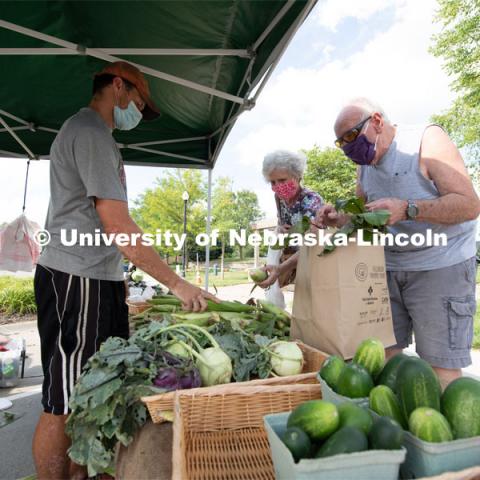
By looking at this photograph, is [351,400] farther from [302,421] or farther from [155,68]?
[155,68]

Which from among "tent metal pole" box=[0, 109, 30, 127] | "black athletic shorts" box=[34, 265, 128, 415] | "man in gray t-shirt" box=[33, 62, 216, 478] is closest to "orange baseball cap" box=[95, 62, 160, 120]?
"man in gray t-shirt" box=[33, 62, 216, 478]

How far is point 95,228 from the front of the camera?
6.11ft

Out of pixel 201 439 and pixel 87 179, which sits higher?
pixel 87 179

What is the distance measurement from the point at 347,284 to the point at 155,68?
2.70 metres

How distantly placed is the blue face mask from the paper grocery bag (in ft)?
4.48

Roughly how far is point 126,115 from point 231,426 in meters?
1.76

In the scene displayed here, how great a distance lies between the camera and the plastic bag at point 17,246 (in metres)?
5.08

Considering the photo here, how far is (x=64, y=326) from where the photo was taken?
178 centimetres

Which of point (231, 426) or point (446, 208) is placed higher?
point (446, 208)

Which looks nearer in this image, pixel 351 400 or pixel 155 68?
pixel 351 400

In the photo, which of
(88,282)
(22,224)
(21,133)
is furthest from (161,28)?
(22,224)

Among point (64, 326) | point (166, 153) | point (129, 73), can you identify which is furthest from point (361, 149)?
point (166, 153)

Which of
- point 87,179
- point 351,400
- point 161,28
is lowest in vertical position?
point 351,400

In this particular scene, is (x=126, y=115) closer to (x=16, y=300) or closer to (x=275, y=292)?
(x=275, y=292)
